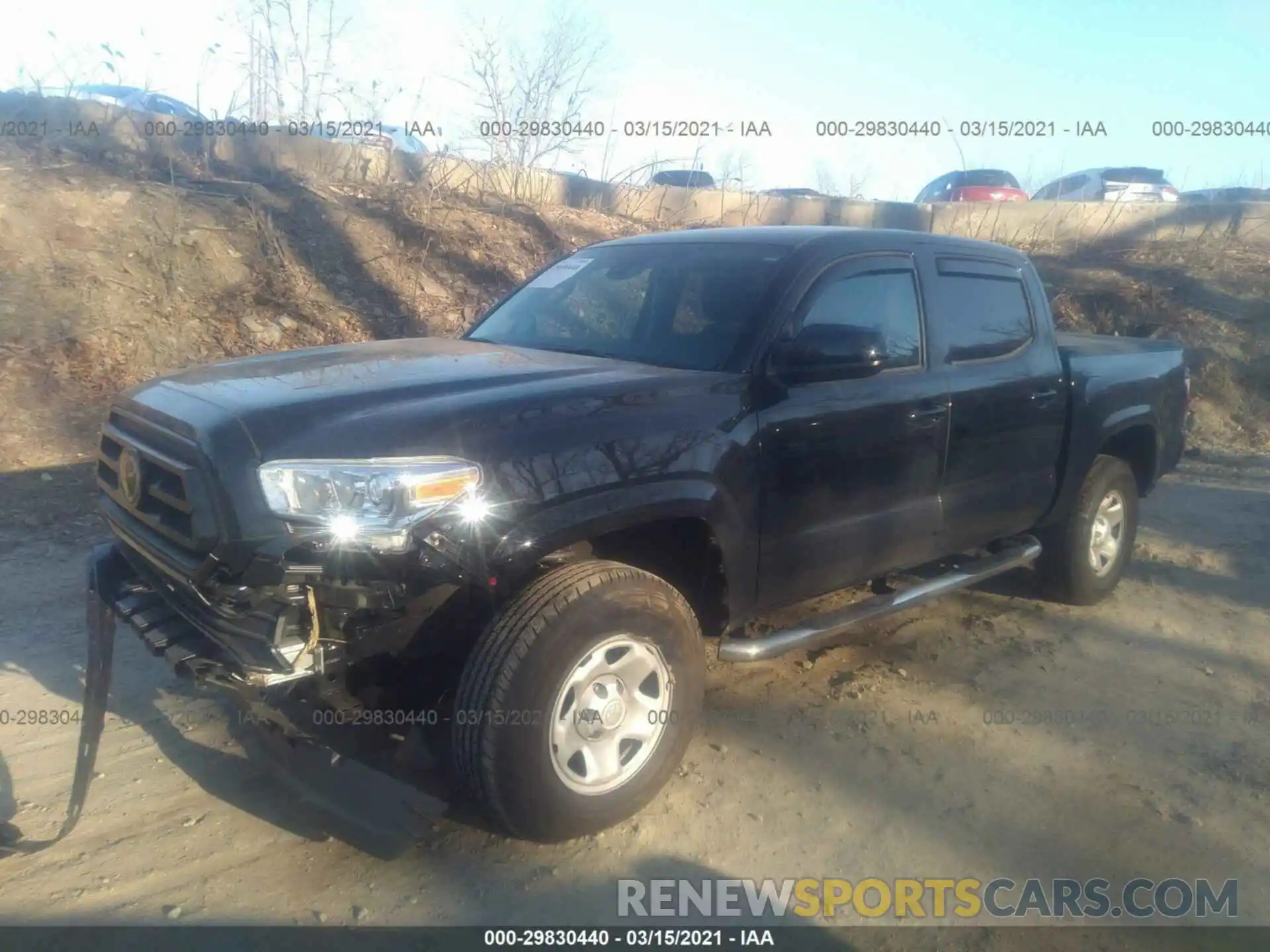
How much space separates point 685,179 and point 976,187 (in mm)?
5720

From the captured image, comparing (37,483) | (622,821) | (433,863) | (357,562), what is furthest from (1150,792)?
(37,483)

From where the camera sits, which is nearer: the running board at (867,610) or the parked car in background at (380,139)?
the running board at (867,610)

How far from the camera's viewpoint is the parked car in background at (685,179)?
1509cm

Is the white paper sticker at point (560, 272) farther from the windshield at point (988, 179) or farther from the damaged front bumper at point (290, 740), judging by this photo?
the windshield at point (988, 179)

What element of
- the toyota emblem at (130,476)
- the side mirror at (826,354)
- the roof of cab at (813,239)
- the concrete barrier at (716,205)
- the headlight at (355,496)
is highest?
the concrete barrier at (716,205)

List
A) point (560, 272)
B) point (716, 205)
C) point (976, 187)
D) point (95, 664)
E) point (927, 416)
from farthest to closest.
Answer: point (976, 187) → point (716, 205) → point (560, 272) → point (927, 416) → point (95, 664)

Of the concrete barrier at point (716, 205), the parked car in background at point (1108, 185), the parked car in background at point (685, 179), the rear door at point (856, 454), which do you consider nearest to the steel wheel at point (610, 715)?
the rear door at point (856, 454)

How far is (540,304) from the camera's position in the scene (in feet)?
14.3

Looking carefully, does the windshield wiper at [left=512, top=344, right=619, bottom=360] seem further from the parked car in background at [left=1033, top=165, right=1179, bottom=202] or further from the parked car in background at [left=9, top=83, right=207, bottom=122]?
the parked car in background at [left=1033, top=165, right=1179, bottom=202]

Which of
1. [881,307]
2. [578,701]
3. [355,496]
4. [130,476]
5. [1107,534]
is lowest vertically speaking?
[1107,534]

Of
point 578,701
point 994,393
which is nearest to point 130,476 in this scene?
point 578,701

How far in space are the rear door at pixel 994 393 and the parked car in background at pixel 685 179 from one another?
1070 cm

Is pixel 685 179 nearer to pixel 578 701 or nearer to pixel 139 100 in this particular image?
pixel 139 100

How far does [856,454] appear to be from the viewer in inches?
148
